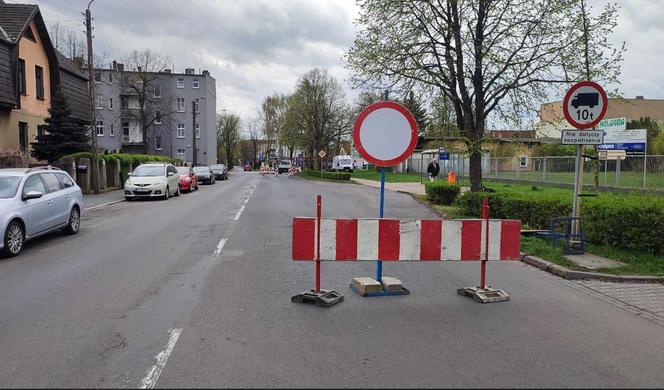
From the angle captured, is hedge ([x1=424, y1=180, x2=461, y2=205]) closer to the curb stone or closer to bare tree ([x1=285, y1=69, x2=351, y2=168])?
the curb stone

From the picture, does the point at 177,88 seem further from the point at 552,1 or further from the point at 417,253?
the point at 417,253

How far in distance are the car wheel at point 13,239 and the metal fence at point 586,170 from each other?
14.9 meters

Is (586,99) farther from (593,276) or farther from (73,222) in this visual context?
(73,222)

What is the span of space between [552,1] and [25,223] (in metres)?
15.3

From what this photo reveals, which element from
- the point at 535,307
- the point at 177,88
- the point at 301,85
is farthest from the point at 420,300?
the point at 177,88

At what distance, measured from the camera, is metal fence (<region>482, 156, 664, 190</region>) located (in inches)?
974

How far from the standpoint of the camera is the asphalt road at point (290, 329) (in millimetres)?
4180

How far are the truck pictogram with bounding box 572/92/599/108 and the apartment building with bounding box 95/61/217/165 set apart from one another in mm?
64128

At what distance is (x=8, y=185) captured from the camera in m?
10.3

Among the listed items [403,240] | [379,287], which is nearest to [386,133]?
[403,240]

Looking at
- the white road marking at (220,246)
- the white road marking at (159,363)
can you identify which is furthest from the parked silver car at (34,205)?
the white road marking at (159,363)

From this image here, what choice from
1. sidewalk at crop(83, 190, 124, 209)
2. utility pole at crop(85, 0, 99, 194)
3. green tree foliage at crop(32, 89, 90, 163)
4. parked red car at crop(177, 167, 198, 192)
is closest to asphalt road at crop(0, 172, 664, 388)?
sidewalk at crop(83, 190, 124, 209)

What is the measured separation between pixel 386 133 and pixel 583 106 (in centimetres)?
450

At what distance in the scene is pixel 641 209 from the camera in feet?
29.2
